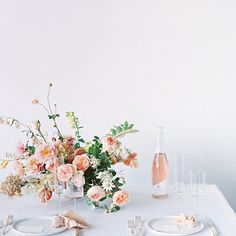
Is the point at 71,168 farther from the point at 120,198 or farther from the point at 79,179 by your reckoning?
the point at 120,198

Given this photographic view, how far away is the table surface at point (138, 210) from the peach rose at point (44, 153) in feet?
0.67

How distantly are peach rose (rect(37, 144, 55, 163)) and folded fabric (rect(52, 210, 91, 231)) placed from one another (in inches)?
8.5

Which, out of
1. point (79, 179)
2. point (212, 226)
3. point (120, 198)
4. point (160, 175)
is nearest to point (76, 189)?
point (79, 179)

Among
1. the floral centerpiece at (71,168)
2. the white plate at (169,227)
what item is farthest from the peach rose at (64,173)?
the white plate at (169,227)

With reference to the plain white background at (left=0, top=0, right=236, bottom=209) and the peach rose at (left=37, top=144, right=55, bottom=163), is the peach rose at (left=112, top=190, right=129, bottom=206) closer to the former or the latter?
the peach rose at (left=37, top=144, right=55, bottom=163)

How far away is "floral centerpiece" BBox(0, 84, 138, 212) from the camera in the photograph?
1.62 meters

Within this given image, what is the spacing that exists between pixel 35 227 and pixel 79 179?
0.23m

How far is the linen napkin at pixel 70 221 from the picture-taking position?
4.84ft

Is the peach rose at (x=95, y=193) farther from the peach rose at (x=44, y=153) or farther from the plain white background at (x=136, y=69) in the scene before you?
the plain white background at (x=136, y=69)

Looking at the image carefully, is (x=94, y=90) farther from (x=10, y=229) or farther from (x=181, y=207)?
(x=10, y=229)

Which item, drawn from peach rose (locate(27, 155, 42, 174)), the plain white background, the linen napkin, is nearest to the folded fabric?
the linen napkin

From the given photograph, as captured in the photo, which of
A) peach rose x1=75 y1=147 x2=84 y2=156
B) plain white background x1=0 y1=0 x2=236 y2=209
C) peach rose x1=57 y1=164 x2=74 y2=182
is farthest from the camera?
plain white background x1=0 y1=0 x2=236 y2=209

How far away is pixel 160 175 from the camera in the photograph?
5.99ft

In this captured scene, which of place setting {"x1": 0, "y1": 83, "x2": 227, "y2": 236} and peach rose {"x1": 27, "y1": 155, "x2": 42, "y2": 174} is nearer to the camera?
place setting {"x1": 0, "y1": 83, "x2": 227, "y2": 236}
